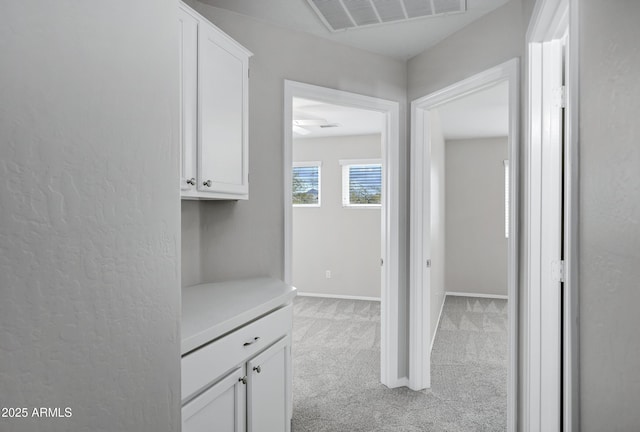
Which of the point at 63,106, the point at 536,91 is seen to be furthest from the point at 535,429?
the point at 63,106

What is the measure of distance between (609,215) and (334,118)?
13.6 feet

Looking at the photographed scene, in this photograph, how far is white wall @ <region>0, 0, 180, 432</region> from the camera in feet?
1.66

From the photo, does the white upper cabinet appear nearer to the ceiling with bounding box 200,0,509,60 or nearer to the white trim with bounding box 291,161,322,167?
the ceiling with bounding box 200,0,509,60

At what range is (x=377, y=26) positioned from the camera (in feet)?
7.86

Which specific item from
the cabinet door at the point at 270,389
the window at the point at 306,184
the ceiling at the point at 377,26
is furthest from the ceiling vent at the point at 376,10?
the window at the point at 306,184

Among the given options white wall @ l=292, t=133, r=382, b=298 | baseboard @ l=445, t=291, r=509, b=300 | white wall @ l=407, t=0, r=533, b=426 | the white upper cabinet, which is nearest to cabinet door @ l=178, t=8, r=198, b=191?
the white upper cabinet

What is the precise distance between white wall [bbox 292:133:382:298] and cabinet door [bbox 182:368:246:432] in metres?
4.47

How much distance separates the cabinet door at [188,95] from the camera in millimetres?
1661

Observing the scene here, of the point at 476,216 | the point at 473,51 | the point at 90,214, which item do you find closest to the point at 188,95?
the point at 90,214

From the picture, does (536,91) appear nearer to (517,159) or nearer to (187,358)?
(517,159)

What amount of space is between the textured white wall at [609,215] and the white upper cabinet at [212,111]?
4.62ft

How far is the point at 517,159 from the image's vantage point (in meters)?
2.06

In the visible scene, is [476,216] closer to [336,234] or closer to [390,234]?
[336,234]

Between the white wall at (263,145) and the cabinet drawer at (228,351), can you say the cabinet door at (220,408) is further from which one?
the white wall at (263,145)
